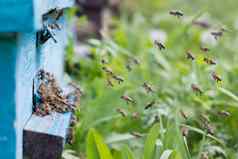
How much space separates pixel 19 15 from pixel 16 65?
0.53 feet

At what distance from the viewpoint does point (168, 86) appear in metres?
2.39

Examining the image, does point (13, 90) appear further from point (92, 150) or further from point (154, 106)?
point (154, 106)

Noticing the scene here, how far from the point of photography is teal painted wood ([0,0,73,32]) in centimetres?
107

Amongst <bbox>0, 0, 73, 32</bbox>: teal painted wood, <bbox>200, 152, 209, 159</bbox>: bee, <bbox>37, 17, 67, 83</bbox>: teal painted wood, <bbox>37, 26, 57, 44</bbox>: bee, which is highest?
<bbox>0, 0, 73, 32</bbox>: teal painted wood

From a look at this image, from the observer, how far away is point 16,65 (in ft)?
3.93

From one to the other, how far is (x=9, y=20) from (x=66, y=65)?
1.46 m

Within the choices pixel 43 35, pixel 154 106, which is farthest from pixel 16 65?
pixel 154 106

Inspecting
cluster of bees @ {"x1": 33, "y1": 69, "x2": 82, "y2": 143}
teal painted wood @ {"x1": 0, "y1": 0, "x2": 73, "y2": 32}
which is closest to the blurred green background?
cluster of bees @ {"x1": 33, "y1": 69, "x2": 82, "y2": 143}

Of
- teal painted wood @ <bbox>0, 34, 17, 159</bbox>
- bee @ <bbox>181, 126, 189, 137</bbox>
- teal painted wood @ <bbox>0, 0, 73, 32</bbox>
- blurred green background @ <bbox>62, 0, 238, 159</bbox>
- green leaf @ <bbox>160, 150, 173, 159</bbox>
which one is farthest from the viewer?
bee @ <bbox>181, 126, 189, 137</bbox>

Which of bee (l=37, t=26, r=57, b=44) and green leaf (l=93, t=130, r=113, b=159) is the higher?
bee (l=37, t=26, r=57, b=44)

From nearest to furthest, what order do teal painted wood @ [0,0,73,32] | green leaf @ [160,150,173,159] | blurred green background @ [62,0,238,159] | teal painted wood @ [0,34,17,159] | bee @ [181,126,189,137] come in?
teal painted wood @ [0,0,73,32] → teal painted wood @ [0,34,17,159] → green leaf @ [160,150,173,159] → blurred green background @ [62,0,238,159] → bee @ [181,126,189,137]

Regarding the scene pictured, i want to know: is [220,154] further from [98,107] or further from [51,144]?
[51,144]

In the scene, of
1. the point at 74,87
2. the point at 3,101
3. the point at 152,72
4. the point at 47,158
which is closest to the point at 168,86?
the point at 152,72

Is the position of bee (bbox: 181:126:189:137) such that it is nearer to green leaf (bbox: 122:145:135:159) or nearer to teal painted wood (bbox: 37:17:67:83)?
green leaf (bbox: 122:145:135:159)
